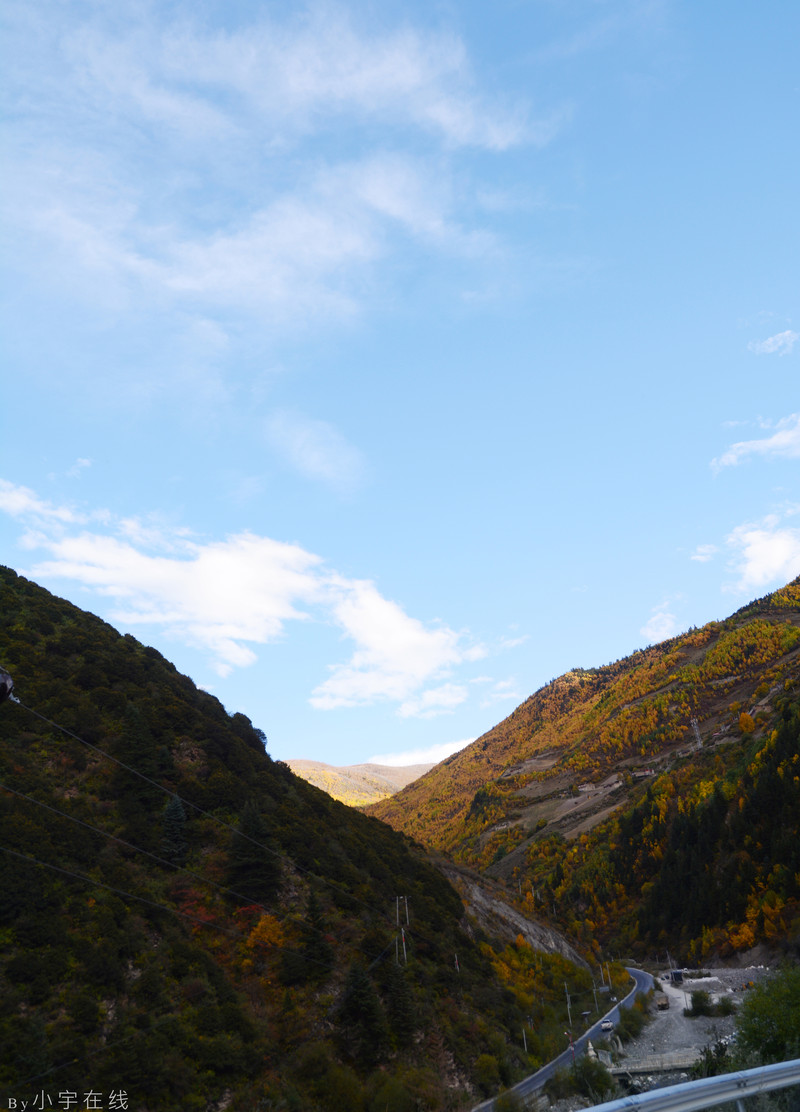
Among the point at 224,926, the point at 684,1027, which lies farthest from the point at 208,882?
Result: the point at 684,1027

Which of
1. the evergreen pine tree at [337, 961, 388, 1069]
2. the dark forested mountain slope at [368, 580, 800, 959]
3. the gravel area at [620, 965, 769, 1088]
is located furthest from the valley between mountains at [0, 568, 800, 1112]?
the gravel area at [620, 965, 769, 1088]

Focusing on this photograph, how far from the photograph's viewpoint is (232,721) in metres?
58.9

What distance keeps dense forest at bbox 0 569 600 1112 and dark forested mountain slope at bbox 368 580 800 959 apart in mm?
39816

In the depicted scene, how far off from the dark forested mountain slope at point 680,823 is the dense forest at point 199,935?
39.8 m

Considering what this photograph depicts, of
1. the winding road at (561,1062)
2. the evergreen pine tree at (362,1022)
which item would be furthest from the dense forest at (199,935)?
the winding road at (561,1062)

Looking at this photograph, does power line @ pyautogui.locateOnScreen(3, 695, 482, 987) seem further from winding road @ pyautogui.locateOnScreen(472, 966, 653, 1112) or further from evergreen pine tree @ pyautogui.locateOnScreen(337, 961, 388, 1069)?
winding road @ pyautogui.locateOnScreen(472, 966, 653, 1112)

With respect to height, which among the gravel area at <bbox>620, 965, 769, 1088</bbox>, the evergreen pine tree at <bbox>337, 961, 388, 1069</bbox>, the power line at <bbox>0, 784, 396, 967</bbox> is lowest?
the gravel area at <bbox>620, 965, 769, 1088</bbox>

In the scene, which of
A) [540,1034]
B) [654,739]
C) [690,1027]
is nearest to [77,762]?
[540,1034]

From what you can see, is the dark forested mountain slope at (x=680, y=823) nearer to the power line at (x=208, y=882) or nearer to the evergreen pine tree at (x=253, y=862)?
the power line at (x=208, y=882)

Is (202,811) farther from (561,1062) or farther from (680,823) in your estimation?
(680,823)

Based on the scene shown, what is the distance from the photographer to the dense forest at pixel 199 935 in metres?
23.4

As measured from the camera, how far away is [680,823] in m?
98.1

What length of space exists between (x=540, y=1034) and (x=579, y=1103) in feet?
45.2

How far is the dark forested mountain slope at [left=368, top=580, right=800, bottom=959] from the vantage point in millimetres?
77625
